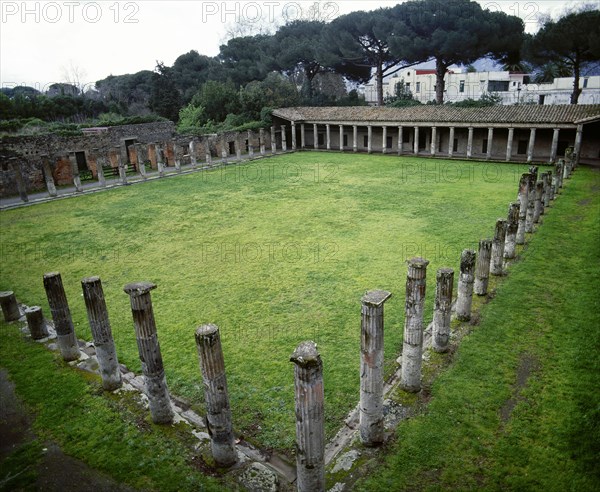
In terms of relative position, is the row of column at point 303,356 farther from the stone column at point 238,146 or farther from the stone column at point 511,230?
the stone column at point 238,146

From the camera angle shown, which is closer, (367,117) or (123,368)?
(123,368)

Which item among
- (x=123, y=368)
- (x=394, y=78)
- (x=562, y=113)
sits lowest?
(x=123, y=368)

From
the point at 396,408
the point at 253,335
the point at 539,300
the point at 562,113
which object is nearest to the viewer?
the point at 396,408

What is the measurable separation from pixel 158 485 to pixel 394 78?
68282mm

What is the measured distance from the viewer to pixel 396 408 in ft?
20.4

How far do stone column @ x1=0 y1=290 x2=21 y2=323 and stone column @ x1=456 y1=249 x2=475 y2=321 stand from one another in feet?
30.1

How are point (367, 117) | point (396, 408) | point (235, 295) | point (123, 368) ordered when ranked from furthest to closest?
point (367, 117) < point (235, 295) < point (123, 368) < point (396, 408)

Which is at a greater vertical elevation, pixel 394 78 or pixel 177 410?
pixel 394 78

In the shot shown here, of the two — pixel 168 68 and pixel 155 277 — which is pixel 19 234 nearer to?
pixel 155 277

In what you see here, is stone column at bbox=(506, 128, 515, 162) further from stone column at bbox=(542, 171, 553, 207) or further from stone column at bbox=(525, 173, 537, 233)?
stone column at bbox=(525, 173, 537, 233)

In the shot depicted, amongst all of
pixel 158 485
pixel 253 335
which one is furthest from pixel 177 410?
pixel 253 335

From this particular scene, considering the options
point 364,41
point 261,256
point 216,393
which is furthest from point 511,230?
point 364,41

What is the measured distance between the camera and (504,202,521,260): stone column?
1091 centimetres

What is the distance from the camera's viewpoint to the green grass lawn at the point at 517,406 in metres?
5.03
